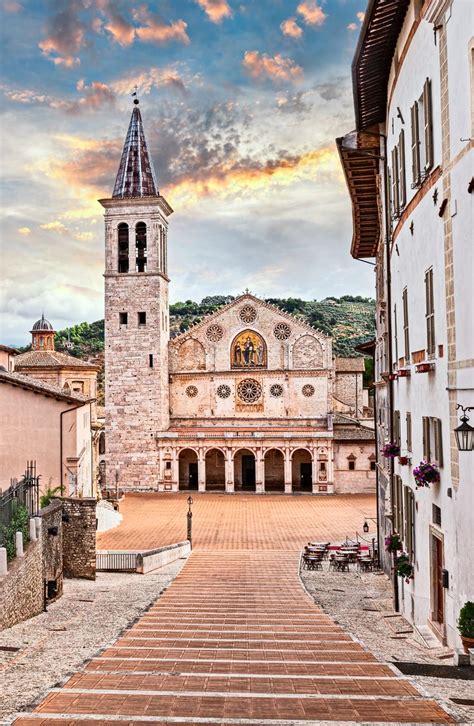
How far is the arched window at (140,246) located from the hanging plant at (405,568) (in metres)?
41.5

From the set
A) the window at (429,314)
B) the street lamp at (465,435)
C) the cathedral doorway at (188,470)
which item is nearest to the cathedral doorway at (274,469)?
the cathedral doorway at (188,470)

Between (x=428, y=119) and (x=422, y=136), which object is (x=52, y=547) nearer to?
(x=422, y=136)

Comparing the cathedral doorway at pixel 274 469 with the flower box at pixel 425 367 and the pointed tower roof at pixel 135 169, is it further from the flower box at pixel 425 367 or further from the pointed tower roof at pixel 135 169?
the flower box at pixel 425 367

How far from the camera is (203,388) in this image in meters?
53.3

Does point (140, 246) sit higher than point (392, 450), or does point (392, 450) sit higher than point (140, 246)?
point (140, 246)

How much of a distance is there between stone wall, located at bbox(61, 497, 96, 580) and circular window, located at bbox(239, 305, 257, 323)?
1297 inches

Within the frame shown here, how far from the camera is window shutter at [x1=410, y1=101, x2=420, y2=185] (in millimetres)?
11633

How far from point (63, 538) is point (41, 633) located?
904 cm

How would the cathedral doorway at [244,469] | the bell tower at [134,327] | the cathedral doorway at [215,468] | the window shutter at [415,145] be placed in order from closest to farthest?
the window shutter at [415,145]
the bell tower at [134,327]
the cathedral doorway at [244,469]
the cathedral doorway at [215,468]

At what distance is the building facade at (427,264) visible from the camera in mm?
9039

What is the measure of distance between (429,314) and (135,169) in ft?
149

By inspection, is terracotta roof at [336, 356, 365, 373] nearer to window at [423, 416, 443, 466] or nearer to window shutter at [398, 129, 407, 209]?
window shutter at [398, 129, 407, 209]

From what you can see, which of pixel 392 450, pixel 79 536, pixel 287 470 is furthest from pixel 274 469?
pixel 392 450

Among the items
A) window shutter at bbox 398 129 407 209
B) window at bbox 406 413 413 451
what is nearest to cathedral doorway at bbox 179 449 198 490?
window at bbox 406 413 413 451
